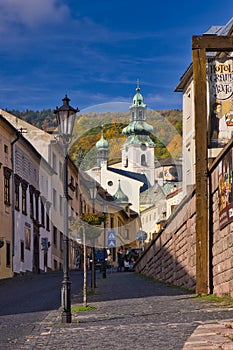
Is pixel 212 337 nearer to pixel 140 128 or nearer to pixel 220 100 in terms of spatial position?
pixel 220 100

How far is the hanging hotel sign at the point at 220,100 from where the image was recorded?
16922 millimetres

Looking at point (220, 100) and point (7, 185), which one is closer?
point (220, 100)

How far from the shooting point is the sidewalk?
949 cm

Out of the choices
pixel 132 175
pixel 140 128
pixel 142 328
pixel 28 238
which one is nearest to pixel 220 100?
pixel 142 328

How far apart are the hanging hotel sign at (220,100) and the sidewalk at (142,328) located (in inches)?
153

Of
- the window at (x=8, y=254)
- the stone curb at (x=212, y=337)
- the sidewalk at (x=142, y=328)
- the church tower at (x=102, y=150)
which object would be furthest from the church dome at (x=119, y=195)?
the stone curb at (x=212, y=337)

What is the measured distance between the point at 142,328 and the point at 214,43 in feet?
28.9

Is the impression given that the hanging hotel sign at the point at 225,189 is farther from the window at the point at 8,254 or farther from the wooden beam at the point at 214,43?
the window at the point at 8,254

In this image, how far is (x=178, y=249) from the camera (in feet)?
78.0

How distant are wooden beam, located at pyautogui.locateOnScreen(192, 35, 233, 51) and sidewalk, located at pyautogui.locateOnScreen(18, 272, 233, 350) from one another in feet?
19.6

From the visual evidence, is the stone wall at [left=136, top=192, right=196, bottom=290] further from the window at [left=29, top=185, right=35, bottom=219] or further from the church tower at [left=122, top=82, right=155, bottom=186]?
the window at [left=29, top=185, right=35, bottom=219]

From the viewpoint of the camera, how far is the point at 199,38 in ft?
59.5

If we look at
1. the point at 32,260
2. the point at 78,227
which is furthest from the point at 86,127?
the point at 32,260

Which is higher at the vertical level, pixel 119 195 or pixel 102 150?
pixel 102 150
